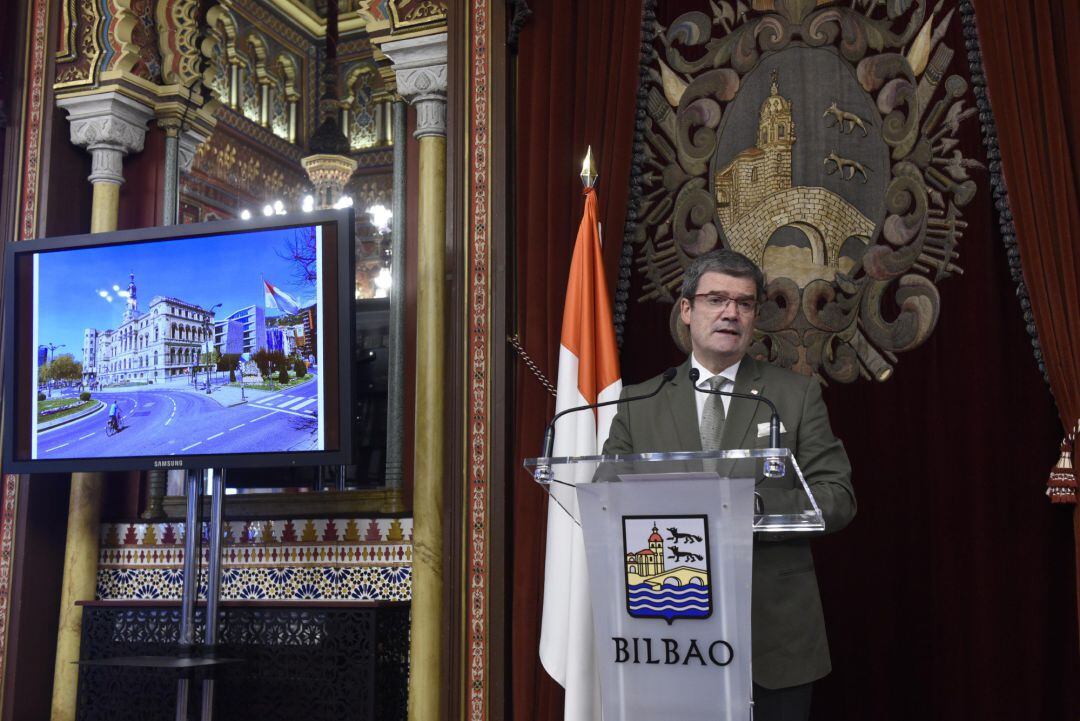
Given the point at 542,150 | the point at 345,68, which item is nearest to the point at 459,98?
the point at 542,150

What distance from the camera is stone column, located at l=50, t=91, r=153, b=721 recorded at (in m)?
4.83

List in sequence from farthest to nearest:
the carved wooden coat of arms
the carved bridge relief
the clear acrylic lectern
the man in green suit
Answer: the carved bridge relief < the carved wooden coat of arms < the man in green suit < the clear acrylic lectern

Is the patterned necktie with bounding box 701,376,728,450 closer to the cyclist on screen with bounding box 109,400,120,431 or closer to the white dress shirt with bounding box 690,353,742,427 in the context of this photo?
the white dress shirt with bounding box 690,353,742,427

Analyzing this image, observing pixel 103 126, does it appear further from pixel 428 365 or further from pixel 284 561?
pixel 284 561

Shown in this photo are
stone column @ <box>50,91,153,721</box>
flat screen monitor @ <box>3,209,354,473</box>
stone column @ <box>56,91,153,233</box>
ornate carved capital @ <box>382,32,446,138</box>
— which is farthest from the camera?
stone column @ <box>56,91,153,233</box>

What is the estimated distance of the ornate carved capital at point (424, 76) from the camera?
4637mm

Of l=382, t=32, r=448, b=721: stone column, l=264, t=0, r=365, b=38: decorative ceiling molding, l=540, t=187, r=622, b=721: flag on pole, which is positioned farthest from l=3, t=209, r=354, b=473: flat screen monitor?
l=264, t=0, r=365, b=38: decorative ceiling molding

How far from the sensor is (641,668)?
2.41 meters

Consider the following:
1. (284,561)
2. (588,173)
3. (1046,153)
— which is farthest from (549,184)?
(284,561)

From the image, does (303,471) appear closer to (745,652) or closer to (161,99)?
(161,99)

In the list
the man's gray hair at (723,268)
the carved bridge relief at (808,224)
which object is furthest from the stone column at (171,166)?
the man's gray hair at (723,268)

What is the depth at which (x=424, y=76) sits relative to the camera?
4.66 meters

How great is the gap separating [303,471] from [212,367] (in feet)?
3.88

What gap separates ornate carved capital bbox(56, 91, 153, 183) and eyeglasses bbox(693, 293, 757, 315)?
328cm
